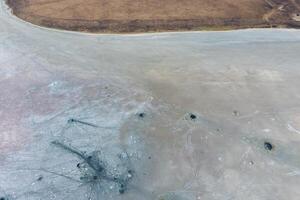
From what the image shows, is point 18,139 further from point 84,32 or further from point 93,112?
point 84,32

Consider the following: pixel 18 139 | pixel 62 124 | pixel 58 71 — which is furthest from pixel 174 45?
pixel 18 139

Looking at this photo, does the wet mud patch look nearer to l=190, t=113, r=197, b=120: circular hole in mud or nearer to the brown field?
l=190, t=113, r=197, b=120: circular hole in mud

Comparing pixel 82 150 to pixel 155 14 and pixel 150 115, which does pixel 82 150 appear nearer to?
pixel 150 115

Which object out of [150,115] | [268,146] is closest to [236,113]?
[268,146]

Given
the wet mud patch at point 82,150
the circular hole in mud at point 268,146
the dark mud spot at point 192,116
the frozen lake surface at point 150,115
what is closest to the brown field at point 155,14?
the frozen lake surface at point 150,115

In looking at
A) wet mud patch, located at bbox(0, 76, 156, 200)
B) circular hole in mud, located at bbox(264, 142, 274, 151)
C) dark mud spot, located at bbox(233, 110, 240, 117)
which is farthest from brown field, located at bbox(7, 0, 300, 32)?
circular hole in mud, located at bbox(264, 142, 274, 151)

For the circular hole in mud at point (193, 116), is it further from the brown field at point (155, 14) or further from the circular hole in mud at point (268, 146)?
the brown field at point (155, 14)
